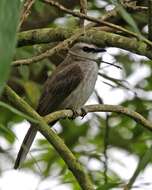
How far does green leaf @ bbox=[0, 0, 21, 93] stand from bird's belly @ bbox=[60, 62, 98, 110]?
4123 mm

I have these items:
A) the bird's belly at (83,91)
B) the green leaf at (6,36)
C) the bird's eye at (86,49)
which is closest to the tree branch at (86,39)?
the green leaf at (6,36)

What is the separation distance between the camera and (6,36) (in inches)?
36.6

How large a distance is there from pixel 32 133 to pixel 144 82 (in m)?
1.17

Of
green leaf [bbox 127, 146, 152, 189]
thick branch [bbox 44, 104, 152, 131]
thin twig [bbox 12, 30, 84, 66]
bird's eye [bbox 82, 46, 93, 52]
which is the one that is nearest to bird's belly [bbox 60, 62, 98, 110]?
bird's eye [bbox 82, 46, 93, 52]

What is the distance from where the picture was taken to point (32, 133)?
4867 mm

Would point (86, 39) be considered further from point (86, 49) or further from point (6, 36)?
point (86, 49)

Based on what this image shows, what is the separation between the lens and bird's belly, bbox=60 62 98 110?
16.9 ft

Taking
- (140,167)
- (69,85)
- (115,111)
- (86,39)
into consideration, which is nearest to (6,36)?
(140,167)

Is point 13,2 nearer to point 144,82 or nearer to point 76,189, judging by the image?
point 76,189

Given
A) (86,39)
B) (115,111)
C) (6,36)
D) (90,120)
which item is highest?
(6,36)

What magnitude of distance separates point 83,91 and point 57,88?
349 mm

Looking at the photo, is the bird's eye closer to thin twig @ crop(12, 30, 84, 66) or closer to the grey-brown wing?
the grey-brown wing

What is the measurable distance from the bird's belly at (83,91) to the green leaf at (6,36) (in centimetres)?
412

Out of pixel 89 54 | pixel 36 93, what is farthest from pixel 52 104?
pixel 89 54
